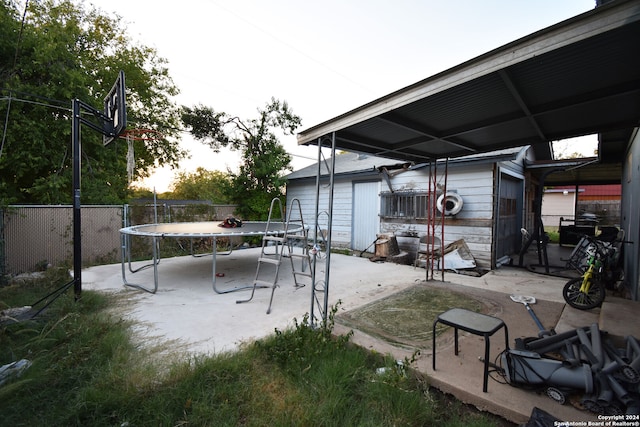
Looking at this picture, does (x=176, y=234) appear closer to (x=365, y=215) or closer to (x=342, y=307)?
(x=342, y=307)

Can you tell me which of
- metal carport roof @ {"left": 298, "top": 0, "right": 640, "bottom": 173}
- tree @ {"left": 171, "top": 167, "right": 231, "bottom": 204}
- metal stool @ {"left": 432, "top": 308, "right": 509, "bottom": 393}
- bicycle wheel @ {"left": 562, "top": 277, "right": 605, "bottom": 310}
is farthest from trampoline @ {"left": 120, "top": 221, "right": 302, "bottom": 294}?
tree @ {"left": 171, "top": 167, "right": 231, "bottom": 204}

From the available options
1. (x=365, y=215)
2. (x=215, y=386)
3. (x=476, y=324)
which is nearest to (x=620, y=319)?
(x=476, y=324)

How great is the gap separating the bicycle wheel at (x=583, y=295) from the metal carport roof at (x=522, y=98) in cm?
199

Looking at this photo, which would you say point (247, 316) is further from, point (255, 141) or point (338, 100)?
point (338, 100)

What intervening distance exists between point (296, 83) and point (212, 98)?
11.1 ft

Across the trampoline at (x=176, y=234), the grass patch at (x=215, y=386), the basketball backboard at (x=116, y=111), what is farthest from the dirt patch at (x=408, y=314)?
the basketball backboard at (x=116, y=111)

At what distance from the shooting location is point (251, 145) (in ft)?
33.6

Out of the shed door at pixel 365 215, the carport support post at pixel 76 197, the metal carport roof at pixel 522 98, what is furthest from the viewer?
the shed door at pixel 365 215

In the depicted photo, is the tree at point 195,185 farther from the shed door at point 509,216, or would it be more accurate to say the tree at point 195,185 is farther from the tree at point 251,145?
the shed door at point 509,216

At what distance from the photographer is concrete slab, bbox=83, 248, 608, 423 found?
6.16ft

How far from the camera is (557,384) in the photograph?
1721mm

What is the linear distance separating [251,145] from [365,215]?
522 cm

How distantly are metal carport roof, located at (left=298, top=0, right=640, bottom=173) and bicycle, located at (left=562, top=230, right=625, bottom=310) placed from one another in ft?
6.08

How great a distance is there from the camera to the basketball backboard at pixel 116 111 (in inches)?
159
